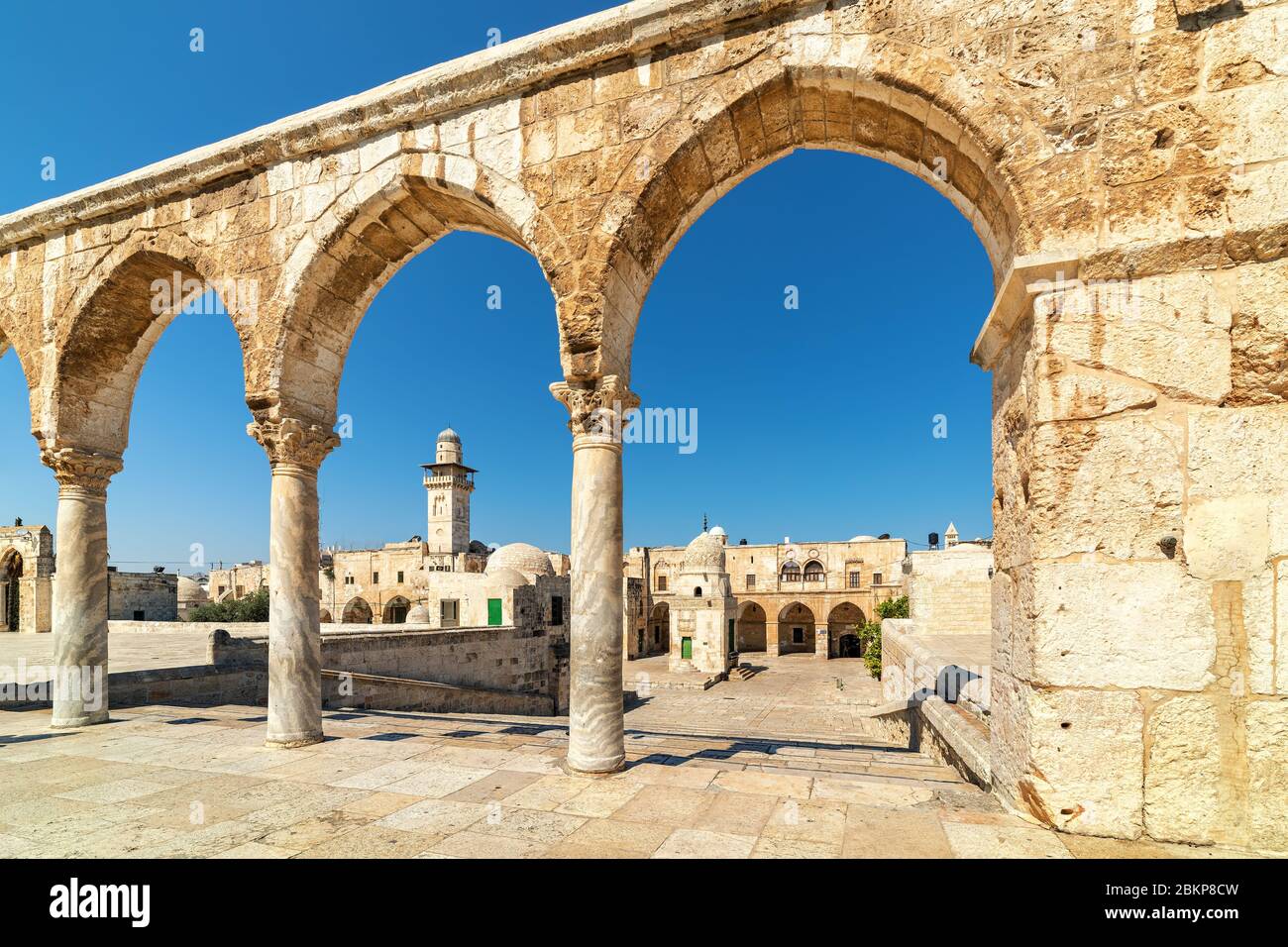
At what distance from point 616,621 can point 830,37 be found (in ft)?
13.4

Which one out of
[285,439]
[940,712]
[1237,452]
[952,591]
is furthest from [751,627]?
[1237,452]

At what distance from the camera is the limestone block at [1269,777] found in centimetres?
299

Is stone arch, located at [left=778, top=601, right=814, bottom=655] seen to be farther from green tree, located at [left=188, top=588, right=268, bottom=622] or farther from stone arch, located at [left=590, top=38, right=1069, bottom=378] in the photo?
stone arch, located at [left=590, top=38, right=1069, bottom=378]

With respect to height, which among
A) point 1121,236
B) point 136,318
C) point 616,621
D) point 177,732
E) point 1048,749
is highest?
point 136,318

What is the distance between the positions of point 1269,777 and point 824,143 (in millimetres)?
4596

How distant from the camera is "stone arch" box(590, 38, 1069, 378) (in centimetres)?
373

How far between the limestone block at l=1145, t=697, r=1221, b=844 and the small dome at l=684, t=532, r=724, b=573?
92.9 ft

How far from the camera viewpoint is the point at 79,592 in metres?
6.42

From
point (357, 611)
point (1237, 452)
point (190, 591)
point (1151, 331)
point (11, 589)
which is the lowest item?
point (357, 611)

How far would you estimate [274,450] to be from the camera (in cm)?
562

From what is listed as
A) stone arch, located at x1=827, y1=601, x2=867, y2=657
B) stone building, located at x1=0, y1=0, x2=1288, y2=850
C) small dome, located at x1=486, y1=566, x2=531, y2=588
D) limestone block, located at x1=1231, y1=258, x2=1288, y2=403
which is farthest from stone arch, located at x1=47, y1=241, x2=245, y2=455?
stone arch, located at x1=827, y1=601, x2=867, y2=657

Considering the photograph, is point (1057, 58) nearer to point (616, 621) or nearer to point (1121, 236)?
point (1121, 236)

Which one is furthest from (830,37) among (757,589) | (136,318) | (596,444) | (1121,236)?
(757,589)

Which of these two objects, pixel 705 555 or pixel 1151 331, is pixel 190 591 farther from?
pixel 1151 331
